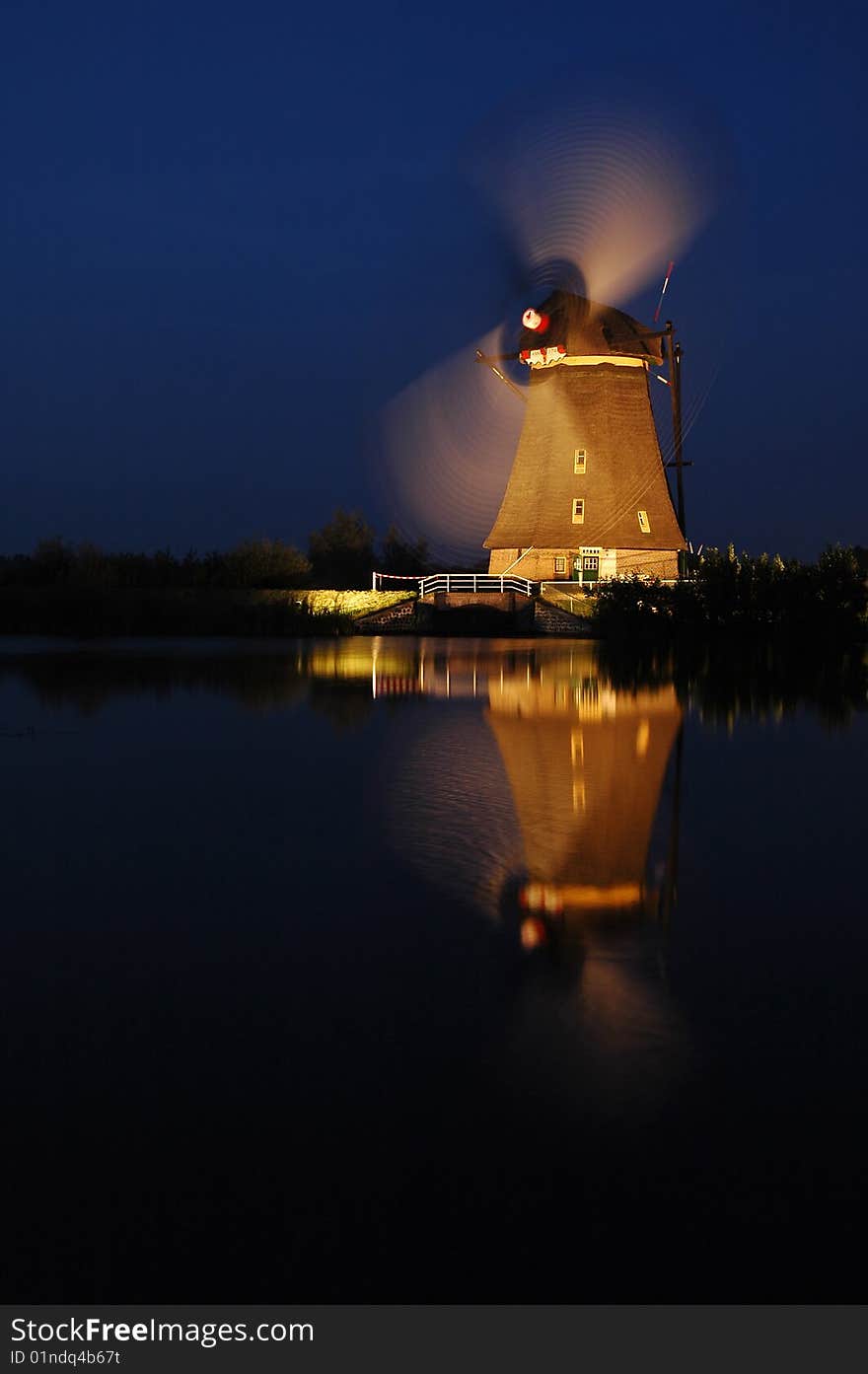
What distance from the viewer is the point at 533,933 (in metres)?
5.27

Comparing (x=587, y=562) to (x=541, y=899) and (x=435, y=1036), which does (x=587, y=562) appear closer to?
(x=541, y=899)

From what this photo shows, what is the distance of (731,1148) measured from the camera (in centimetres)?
315

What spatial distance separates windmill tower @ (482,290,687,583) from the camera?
45750 millimetres

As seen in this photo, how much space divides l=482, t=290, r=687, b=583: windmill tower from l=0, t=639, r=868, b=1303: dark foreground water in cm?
3751

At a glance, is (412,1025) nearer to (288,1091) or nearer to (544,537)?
(288,1091)

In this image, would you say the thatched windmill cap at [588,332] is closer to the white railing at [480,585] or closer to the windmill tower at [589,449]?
the windmill tower at [589,449]

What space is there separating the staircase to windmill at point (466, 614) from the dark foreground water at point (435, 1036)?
3383cm

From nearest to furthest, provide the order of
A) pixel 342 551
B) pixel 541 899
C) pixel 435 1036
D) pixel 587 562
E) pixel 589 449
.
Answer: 1. pixel 435 1036
2. pixel 541 899
3. pixel 589 449
4. pixel 587 562
5. pixel 342 551

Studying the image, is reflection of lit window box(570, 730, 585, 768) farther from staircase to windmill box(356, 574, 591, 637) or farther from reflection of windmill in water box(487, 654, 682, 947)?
staircase to windmill box(356, 574, 591, 637)

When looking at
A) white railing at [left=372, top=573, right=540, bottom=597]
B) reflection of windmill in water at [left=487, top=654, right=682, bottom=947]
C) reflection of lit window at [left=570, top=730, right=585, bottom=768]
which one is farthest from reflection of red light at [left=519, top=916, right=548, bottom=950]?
white railing at [left=372, top=573, right=540, bottom=597]

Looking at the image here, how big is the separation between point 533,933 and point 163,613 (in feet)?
127

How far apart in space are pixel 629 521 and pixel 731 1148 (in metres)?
44.5

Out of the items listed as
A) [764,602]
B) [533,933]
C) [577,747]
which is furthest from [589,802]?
[764,602]

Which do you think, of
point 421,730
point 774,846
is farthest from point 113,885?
Answer: point 421,730
